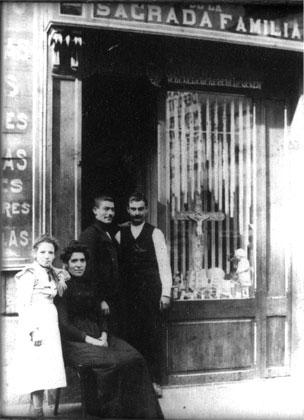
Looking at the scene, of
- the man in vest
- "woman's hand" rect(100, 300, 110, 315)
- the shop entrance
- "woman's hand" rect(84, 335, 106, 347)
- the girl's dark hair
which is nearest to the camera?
"woman's hand" rect(84, 335, 106, 347)

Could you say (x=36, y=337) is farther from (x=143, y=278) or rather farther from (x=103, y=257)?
(x=143, y=278)

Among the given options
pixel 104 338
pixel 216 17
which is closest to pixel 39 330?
pixel 104 338

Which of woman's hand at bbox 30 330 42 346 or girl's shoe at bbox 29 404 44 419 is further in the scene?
girl's shoe at bbox 29 404 44 419

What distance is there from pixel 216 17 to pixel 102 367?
3.36 meters

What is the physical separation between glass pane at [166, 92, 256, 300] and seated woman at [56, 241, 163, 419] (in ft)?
3.75

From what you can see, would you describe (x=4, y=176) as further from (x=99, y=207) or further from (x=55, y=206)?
(x=99, y=207)

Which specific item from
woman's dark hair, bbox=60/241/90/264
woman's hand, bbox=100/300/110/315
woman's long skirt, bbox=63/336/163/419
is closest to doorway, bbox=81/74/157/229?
woman's dark hair, bbox=60/241/90/264

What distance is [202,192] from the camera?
19.1ft

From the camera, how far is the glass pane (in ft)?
18.9

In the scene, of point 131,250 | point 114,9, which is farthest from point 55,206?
point 114,9

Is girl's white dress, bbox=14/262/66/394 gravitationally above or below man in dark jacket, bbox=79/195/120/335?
below

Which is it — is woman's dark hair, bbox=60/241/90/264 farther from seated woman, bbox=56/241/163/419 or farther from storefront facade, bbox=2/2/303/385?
storefront facade, bbox=2/2/303/385

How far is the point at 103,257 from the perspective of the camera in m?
5.32

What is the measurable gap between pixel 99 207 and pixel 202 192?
1136 millimetres
